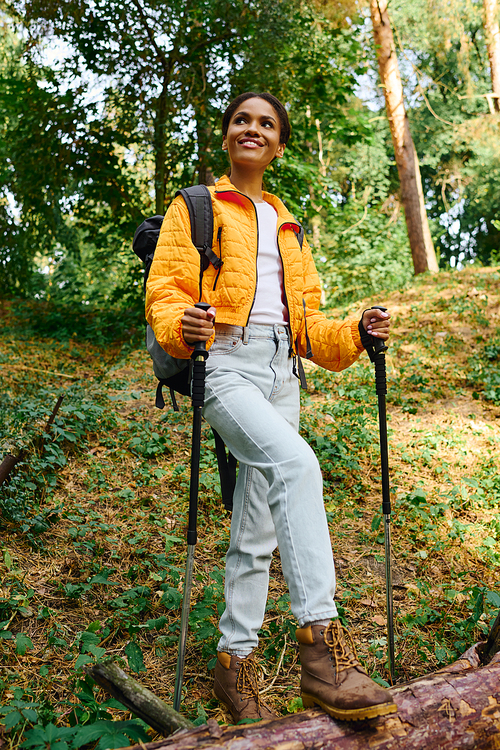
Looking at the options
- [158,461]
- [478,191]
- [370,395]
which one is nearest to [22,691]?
[158,461]

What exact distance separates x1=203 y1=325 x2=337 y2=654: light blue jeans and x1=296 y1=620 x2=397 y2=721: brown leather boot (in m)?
0.06

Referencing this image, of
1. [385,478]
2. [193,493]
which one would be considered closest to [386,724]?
[193,493]

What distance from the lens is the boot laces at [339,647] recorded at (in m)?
1.84

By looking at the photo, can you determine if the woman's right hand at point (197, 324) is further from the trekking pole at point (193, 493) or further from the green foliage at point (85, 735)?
the green foliage at point (85, 735)

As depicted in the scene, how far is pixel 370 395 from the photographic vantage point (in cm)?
643

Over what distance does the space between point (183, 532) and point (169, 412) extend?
2.10 metres

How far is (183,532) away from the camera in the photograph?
3910mm

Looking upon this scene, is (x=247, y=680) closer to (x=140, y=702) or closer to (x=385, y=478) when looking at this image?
(x=140, y=702)

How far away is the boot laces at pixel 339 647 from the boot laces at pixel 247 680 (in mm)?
647

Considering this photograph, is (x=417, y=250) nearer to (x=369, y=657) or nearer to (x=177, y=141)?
(x=177, y=141)

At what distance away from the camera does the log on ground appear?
166 cm

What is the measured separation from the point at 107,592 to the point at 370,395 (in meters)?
4.02

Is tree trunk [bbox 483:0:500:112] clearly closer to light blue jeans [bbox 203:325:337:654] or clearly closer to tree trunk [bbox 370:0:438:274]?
tree trunk [bbox 370:0:438:274]

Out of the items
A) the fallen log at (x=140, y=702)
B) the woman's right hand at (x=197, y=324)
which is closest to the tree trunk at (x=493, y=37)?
the woman's right hand at (x=197, y=324)
